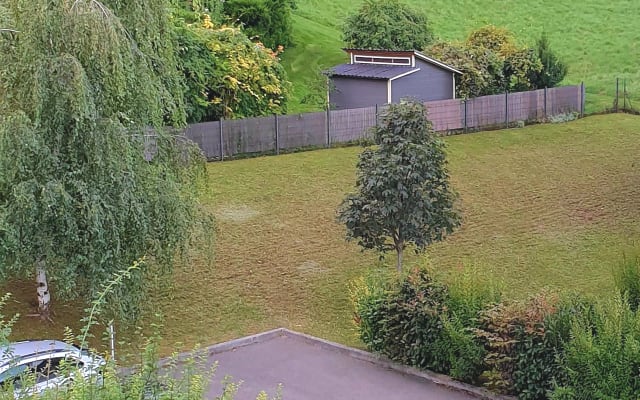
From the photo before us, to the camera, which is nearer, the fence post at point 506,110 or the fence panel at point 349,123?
the fence panel at point 349,123

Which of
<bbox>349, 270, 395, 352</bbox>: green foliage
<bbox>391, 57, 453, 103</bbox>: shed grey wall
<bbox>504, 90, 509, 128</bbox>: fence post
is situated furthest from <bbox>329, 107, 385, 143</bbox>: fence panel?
<bbox>349, 270, 395, 352</bbox>: green foliage

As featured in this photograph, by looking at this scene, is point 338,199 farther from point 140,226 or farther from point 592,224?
point 140,226

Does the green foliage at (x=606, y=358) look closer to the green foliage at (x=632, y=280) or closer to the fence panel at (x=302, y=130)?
the green foliage at (x=632, y=280)

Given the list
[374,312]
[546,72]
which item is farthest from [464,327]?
[546,72]

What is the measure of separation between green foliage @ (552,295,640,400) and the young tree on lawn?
6451mm

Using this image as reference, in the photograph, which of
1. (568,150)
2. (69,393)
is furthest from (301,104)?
(69,393)

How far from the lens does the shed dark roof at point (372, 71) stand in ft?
107

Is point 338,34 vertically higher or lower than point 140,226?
higher

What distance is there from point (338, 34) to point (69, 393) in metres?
44.0

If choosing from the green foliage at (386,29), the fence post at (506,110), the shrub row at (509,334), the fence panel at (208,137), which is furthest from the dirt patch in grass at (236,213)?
the green foliage at (386,29)

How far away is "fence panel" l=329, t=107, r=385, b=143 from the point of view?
3030 cm

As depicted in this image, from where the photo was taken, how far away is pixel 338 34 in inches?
1914

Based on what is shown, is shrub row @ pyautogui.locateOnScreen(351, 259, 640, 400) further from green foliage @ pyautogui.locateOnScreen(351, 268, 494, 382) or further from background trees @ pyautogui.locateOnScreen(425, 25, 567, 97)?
background trees @ pyautogui.locateOnScreen(425, 25, 567, 97)

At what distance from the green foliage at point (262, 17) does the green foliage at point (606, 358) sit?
3025cm
